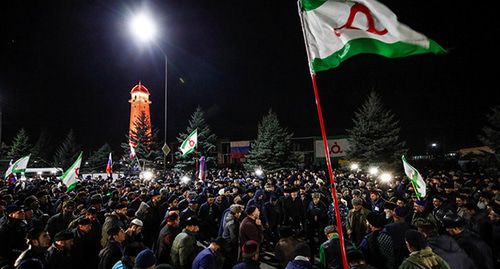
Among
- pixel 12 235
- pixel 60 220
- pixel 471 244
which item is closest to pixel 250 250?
pixel 471 244

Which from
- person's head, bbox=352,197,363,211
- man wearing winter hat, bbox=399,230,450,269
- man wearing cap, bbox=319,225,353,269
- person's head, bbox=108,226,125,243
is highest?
person's head, bbox=352,197,363,211

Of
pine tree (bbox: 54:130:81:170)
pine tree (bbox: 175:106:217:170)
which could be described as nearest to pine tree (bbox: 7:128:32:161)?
pine tree (bbox: 54:130:81:170)

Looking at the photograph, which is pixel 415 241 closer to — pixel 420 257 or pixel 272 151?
pixel 420 257

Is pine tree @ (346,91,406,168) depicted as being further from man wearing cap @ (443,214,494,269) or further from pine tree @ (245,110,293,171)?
man wearing cap @ (443,214,494,269)

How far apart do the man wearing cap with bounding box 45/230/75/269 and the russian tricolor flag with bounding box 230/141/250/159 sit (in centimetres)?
4941

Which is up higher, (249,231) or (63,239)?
(63,239)

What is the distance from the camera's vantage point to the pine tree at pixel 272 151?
38938 mm

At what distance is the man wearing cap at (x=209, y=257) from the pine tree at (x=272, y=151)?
3466 cm

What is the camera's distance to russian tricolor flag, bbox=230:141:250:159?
54.1m

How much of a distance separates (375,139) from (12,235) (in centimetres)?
3238

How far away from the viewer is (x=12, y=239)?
527 centimetres

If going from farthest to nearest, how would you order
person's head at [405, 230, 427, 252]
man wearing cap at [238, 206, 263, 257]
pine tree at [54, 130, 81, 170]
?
pine tree at [54, 130, 81, 170] → man wearing cap at [238, 206, 263, 257] → person's head at [405, 230, 427, 252]

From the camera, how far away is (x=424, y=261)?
3365 millimetres

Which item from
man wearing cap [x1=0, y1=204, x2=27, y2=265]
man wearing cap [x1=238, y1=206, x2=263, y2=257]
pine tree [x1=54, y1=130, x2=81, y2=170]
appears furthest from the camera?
pine tree [x1=54, y1=130, x2=81, y2=170]
